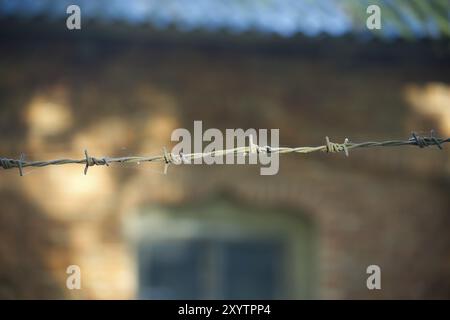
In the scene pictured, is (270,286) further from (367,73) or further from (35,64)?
(35,64)

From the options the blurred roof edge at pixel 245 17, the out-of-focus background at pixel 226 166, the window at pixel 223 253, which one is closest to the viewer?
the blurred roof edge at pixel 245 17

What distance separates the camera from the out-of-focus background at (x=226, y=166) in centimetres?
486

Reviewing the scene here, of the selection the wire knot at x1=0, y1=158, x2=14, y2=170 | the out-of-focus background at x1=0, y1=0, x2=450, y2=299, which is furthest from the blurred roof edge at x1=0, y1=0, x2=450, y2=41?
the wire knot at x1=0, y1=158, x2=14, y2=170

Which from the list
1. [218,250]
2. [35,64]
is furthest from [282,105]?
[35,64]

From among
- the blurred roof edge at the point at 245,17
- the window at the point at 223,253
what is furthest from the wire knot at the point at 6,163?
the window at the point at 223,253

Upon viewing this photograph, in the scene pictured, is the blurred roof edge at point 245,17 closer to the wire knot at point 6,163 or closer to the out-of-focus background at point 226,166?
the out-of-focus background at point 226,166

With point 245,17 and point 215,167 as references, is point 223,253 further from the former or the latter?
point 245,17

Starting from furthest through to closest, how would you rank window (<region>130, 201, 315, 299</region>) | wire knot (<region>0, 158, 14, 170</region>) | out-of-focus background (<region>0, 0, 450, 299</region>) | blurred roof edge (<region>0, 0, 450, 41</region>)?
window (<region>130, 201, 315, 299</region>) < out-of-focus background (<region>0, 0, 450, 299</region>) < blurred roof edge (<region>0, 0, 450, 41</region>) < wire knot (<region>0, 158, 14, 170</region>)

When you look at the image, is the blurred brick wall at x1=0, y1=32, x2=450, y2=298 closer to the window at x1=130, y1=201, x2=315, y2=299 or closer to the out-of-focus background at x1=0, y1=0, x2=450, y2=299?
the out-of-focus background at x1=0, y1=0, x2=450, y2=299

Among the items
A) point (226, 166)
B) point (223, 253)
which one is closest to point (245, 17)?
point (226, 166)

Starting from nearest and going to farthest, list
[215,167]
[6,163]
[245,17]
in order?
1. [6,163]
2. [245,17]
3. [215,167]

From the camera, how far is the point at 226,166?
5086 millimetres

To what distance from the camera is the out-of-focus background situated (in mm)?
4859

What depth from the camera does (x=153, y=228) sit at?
17.2 feet
